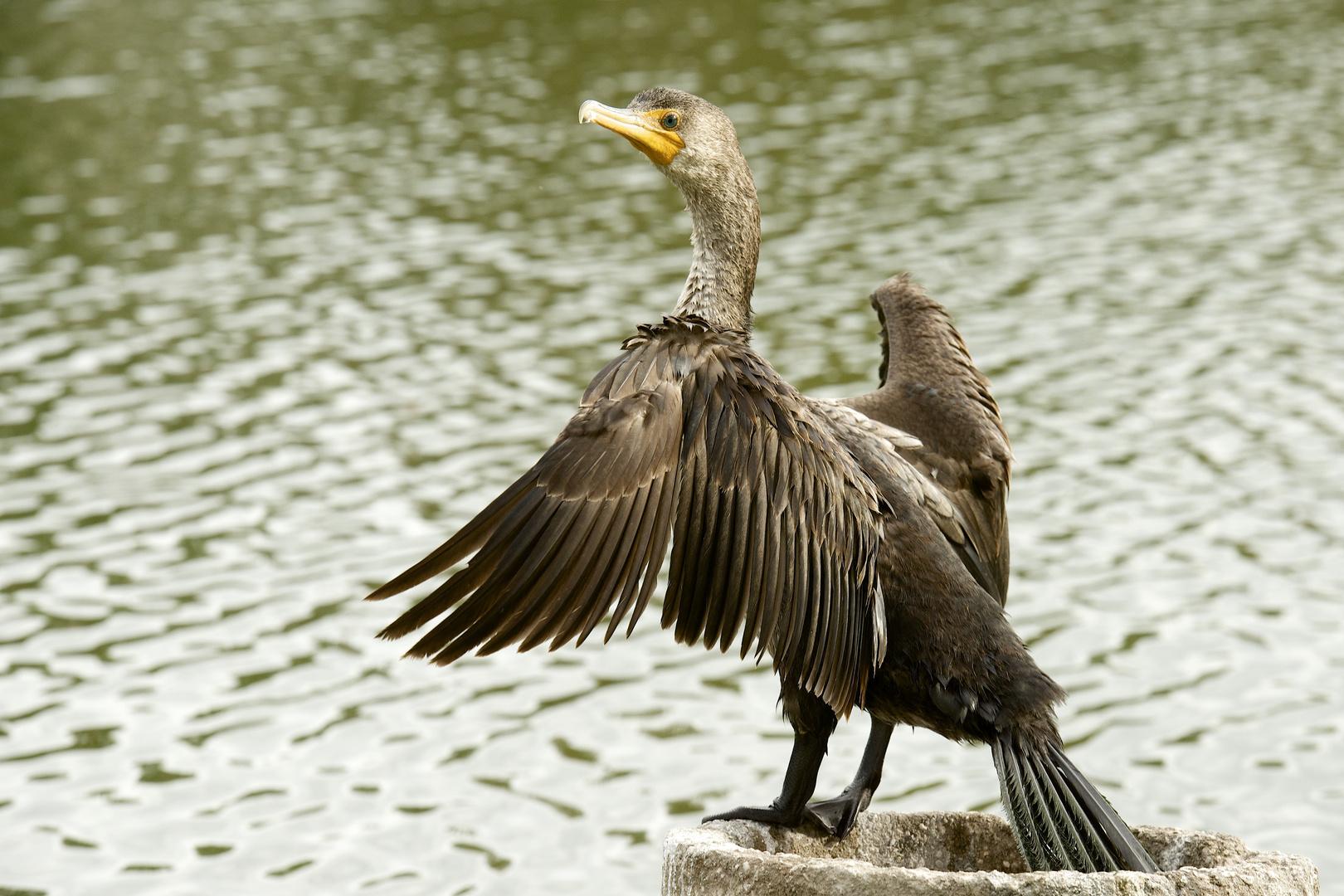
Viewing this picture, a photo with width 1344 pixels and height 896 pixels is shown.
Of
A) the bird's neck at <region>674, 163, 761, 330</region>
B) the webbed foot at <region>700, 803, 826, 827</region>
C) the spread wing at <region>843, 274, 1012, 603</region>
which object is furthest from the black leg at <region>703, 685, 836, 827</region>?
the bird's neck at <region>674, 163, 761, 330</region>

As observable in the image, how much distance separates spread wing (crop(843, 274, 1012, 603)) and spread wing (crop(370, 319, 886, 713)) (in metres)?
0.94

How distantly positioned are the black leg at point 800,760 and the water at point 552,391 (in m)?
1.73

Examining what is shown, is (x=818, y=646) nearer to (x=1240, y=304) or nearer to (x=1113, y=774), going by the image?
(x=1113, y=774)

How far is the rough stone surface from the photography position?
3.69m

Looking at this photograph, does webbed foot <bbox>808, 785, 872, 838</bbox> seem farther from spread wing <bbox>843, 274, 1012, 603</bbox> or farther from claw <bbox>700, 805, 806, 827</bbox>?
spread wing <bbox>843, 274, 1012, 603</bbox>

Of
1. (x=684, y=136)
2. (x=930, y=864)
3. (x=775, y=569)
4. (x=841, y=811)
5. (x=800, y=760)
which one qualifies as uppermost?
(x=684, y=136)

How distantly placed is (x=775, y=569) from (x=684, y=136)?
1600 mm

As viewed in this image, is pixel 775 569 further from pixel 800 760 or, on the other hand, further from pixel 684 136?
pixel 684 136

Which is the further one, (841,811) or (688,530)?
(841,811)

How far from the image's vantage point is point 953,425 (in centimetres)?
522

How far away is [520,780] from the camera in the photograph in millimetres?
6816

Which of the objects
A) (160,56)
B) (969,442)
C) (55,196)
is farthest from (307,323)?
(160,56)

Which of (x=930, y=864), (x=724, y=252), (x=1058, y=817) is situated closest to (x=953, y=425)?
(x=724, y=252)

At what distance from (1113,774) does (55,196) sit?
12.7 metres
